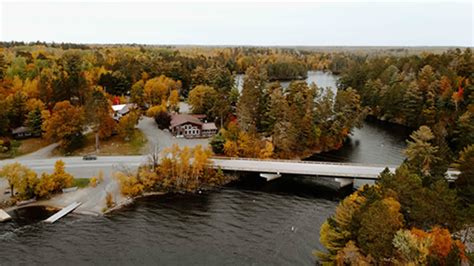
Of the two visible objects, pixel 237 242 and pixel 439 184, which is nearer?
pixel 439 184

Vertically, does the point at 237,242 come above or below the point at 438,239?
below

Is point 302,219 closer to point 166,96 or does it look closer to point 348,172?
point 348,172

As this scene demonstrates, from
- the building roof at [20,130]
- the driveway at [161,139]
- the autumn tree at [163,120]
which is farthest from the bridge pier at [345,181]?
the building roof at [20,130]

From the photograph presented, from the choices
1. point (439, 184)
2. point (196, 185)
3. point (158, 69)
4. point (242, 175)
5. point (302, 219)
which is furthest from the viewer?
point (158, 69)

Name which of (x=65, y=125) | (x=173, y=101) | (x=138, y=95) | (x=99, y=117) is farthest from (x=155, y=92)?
(x=65, y=125)

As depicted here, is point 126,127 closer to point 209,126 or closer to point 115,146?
point 115,146

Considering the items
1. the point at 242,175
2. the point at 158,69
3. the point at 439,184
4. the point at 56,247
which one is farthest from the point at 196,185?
the point at 158,69

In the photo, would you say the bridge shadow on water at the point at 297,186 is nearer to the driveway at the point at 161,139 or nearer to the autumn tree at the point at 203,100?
the driveway at the point at 161,139
